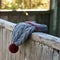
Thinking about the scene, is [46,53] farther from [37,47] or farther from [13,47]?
[13,47]

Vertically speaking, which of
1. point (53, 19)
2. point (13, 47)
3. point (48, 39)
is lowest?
point (53, 19)

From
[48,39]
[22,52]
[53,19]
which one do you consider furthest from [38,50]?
[53,19]

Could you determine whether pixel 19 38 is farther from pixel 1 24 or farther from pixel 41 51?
pixel 1 24

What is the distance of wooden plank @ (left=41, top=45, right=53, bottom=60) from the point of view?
2.55 m

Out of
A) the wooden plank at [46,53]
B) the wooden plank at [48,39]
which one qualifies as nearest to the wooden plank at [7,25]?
the wooden plank at [48,39]

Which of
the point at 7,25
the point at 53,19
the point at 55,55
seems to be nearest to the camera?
the point at 55,55

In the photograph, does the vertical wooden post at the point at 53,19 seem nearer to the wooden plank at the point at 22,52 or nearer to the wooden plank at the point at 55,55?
the wooden plank at the point at 22,52

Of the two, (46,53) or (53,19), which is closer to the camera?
(46,53)

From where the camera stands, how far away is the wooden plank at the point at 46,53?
2.55m

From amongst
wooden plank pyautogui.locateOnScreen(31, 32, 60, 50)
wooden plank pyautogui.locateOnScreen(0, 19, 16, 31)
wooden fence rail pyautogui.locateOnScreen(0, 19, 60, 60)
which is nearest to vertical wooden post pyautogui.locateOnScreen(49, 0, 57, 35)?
wooden plank pyautogui.locateOnScreen(0, 19, 16, 31)

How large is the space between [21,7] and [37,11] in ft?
2.56

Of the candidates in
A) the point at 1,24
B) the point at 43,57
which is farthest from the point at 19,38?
the point at 1,24

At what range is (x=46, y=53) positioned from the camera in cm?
262

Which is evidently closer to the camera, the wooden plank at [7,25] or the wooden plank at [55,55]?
the wooden plank at [55,55]
